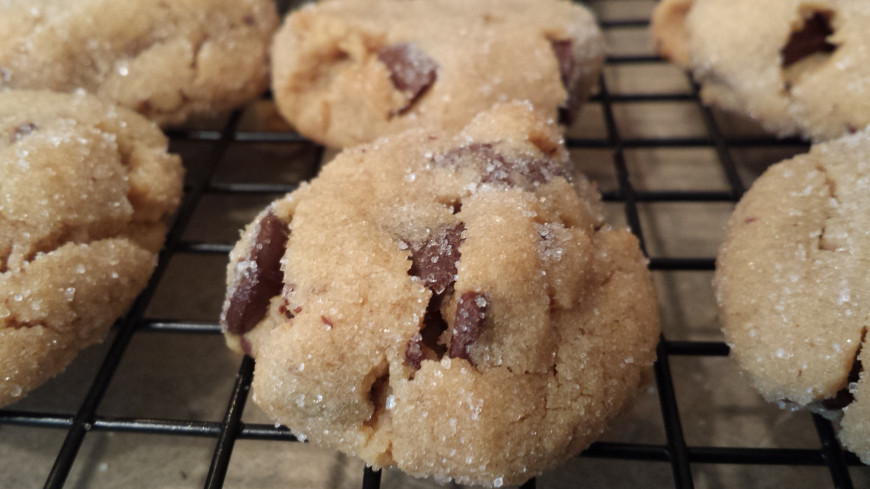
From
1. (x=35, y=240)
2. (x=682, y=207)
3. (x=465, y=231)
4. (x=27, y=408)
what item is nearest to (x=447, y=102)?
(x=465, y=231)

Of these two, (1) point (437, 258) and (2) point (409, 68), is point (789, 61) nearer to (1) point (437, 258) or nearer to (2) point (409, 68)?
(2) point (409, 68)

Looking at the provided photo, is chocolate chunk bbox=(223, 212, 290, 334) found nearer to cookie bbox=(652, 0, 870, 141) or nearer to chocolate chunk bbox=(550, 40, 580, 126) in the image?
chocolate chunk bbox=(550, 40, 580, 126)

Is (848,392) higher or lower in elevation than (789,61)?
lower

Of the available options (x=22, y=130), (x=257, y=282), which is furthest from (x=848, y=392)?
(x=22, y=130)

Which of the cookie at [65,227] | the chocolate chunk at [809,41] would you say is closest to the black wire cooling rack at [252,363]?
the cookie at [65,227]

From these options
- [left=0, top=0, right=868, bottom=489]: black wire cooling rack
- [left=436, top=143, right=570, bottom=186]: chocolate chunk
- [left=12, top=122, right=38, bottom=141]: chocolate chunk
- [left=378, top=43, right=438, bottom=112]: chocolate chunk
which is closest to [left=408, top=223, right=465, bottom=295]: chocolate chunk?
[left=436, top=143, right=570, bottom=186]: chocolate chunk

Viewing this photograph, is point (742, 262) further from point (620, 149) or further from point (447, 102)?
point (447, 102)
